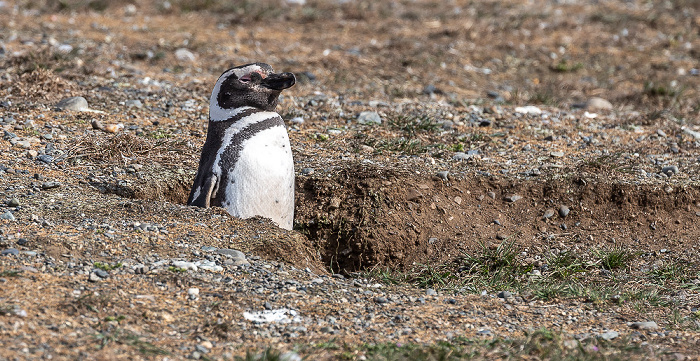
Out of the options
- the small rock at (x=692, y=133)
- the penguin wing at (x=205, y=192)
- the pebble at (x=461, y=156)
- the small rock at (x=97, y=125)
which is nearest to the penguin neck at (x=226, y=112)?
the penguin wing at (x=205, y=192)

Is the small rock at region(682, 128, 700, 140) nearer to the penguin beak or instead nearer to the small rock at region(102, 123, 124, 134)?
the penguin beak

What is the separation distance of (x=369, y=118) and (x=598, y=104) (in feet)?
9.37

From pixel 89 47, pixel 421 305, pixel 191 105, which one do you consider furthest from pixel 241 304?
pixel 89 47

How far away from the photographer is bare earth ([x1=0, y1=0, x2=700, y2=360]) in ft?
12.0

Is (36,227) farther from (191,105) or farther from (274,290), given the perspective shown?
(191,105)

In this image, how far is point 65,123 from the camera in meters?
6.42

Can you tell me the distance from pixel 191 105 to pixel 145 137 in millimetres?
1035

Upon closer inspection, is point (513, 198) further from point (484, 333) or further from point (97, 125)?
point (97, 125)

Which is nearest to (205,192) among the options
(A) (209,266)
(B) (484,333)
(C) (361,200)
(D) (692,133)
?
(A) (209,266)

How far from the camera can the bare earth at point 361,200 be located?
366 centimetres

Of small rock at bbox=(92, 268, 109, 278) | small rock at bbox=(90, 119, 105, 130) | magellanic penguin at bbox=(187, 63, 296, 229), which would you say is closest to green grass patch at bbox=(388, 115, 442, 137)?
magellanic penguin at bbox=(187, 63, 296, 229)

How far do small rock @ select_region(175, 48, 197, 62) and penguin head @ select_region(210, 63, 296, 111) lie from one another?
400 centimetres

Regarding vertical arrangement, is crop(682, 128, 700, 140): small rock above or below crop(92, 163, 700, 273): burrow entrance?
above

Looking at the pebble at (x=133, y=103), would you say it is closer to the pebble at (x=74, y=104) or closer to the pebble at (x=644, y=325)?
the pebble at (x=74, y=104)
